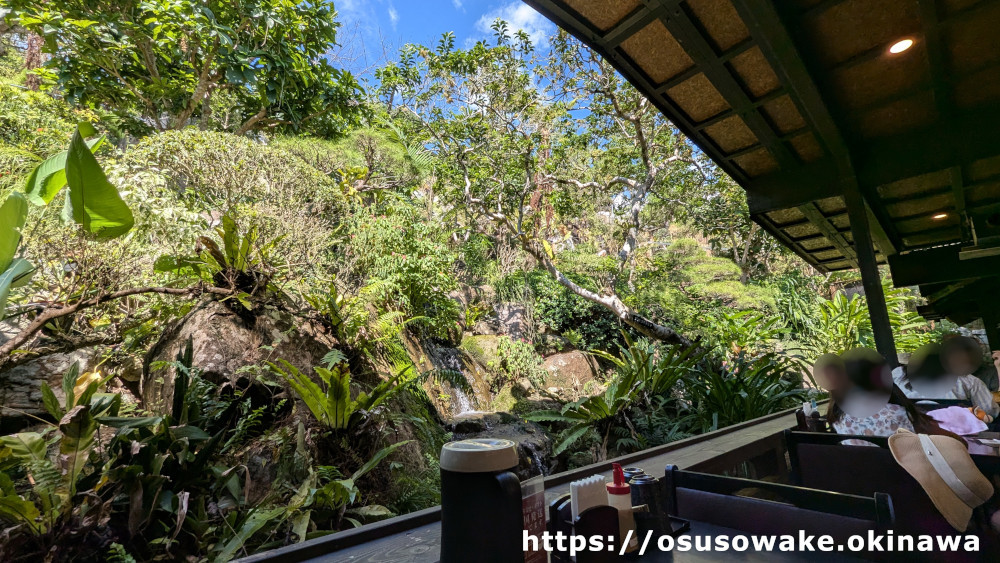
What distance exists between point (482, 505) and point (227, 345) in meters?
3.75

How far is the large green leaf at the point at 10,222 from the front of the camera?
6.86 feet

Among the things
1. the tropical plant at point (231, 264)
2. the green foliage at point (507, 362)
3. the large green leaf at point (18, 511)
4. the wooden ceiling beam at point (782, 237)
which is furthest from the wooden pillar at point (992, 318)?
the large green leaf at point (18, 511)

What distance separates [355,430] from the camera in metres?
3.13

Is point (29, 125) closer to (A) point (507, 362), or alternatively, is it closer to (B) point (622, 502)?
(A) point (507, 362)

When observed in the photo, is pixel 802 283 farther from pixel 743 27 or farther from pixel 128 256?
pixel 128 256

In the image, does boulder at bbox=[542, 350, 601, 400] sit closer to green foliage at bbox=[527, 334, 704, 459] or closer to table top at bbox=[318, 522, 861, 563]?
green foliage at bbox=[527, 334, 704, 459]

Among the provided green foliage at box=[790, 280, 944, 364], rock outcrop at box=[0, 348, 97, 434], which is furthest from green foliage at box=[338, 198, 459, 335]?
green foliage at box=[790, 280, 944, 364]

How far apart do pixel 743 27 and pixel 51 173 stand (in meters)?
4.35

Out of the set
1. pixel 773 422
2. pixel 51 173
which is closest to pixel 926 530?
pixel 773 422

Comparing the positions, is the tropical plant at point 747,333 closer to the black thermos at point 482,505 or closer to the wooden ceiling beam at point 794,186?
the wooden ceiling beam at point 794,186

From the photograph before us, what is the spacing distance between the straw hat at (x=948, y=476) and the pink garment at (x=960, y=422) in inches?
57.0

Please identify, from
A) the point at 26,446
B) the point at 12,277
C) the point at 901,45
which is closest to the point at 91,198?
the point at 12,277

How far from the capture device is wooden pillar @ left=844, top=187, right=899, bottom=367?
355 cm

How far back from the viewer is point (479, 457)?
830 mm
